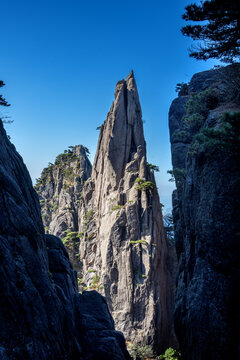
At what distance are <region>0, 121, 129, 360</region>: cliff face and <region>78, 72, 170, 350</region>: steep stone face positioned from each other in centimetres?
1274

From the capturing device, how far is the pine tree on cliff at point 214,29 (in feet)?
36.6

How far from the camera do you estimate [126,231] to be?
32.9 m

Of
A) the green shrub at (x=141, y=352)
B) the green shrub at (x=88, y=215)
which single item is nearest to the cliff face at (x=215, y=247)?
the green shrub at (x=141, y=352)

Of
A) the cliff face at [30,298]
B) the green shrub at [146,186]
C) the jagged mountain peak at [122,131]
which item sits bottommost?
the cliff face at [30,298]

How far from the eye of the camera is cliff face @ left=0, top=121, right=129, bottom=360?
952 cm

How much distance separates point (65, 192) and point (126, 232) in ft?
72.9

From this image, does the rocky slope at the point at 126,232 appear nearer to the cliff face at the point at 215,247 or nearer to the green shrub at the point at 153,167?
the green shrub at the point at 153,167

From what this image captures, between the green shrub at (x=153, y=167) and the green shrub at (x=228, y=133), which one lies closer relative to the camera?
the green shrub at (x=228, y=133)

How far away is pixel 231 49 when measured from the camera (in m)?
13.0

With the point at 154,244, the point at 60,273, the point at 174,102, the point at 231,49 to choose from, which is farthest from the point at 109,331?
the point at 174,102

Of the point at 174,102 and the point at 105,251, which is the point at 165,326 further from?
the point at 174,102

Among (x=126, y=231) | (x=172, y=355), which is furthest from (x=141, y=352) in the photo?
(x=126, y=231)

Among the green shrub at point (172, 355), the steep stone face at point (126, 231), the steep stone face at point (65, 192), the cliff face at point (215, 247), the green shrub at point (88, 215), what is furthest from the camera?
the steep stone face at point (65, 192)

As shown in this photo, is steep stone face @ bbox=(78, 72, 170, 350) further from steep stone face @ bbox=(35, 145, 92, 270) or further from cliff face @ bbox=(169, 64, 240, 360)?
cliff face @ bbox=(169, 64, 240, 360)
